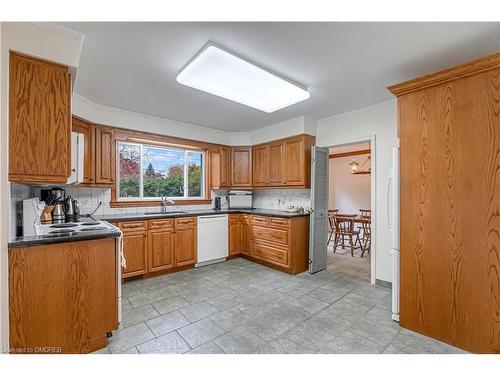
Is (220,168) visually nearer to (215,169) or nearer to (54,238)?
(215,169)

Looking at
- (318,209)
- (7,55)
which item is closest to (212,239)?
(318,209)

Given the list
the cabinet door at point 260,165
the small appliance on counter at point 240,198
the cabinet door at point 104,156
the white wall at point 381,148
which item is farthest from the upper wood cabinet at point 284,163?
the cabinet door at point 104,156

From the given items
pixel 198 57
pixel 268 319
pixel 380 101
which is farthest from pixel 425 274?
pixel 198 57

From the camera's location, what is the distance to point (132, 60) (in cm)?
211

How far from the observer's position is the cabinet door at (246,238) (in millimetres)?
4253

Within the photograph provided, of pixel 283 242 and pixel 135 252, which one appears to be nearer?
pixel 135 252

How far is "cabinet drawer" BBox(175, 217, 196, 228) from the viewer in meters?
3.65

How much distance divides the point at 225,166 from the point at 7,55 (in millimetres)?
3379

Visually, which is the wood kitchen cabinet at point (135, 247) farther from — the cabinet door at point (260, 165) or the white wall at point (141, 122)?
the cabinet door at point (260, 165)

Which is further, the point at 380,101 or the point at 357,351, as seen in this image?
the point at 380,101

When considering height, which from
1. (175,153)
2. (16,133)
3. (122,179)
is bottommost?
(122,179)

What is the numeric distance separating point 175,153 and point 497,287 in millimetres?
4417

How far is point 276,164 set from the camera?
425 cm

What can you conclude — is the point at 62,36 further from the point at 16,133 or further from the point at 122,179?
the point at 122,179
